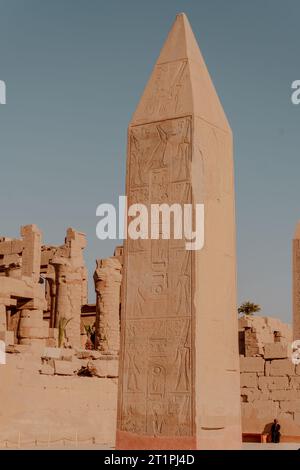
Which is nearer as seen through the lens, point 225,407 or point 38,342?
point 225,407

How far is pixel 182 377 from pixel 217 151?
82.3 inches

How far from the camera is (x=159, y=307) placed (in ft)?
24.2

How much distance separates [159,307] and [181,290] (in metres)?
0.27

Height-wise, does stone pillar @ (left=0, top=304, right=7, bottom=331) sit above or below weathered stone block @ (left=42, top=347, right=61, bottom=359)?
above

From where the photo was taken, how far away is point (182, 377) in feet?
23.3

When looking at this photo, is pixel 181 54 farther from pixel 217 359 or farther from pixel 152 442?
pixel 152 442

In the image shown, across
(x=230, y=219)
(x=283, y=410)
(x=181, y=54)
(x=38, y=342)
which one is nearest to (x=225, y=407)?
(x=230, y=219)

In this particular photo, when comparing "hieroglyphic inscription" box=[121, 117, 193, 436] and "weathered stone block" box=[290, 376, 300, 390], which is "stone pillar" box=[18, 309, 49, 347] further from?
"hieroglyphic inscription" box=[121, 117, 193, 436]

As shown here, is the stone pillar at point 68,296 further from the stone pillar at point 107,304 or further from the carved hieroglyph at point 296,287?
the carved hieroglyph at point 296,287

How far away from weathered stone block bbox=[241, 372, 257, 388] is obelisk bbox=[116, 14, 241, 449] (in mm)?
7416

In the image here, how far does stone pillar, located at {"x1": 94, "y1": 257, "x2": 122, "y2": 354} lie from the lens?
71.1ft

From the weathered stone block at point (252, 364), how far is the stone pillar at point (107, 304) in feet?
23.0

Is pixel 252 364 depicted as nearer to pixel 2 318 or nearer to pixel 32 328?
pixel 32 328

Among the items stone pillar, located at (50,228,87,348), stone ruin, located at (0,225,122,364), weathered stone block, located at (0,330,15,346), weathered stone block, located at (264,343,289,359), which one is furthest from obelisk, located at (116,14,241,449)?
stone pillar, located at (50,228,87,348)
